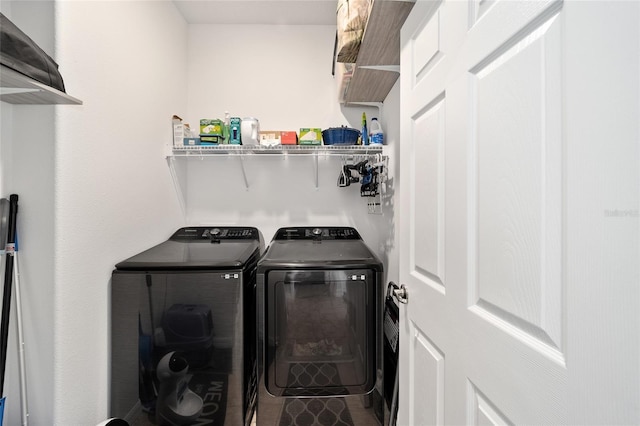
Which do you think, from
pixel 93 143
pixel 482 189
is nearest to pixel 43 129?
pixel 93 143

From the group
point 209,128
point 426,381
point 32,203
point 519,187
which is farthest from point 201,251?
point 519,187

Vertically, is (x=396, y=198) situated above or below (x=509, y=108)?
below

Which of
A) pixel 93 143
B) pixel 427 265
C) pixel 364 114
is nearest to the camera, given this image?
pixel 427 265

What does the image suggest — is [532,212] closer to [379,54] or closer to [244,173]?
[379,54]

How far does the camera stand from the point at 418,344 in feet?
3.42

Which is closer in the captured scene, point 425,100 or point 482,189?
point 482,189

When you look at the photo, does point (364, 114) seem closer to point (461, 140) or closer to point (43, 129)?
point (461, 140)

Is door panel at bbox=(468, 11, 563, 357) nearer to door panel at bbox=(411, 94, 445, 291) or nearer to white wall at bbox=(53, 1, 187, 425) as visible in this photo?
door panel at bbox=(411, 94, 445, 291)

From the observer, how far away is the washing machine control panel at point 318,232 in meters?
2.20

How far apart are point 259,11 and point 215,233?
6.00ft

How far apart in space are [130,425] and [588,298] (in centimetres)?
202

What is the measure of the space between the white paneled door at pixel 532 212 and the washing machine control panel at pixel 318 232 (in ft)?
4.08

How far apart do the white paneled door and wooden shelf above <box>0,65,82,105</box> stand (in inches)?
54.1

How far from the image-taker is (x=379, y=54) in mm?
1484
